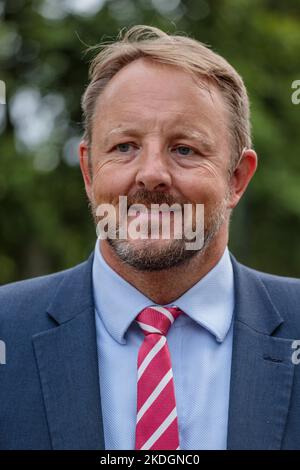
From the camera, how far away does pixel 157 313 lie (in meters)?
2.87

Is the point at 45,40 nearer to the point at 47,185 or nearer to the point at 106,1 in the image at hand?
the point at 106,1

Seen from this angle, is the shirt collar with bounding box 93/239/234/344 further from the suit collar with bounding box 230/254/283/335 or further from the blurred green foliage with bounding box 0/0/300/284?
the blurred green foliage with bounding box 0/0/300/284

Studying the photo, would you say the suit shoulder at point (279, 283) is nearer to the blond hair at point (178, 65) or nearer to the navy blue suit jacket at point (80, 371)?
the navy blue suit jacket at point (80, 371)

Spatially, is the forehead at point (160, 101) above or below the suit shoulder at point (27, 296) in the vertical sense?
above

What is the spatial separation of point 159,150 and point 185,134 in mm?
117

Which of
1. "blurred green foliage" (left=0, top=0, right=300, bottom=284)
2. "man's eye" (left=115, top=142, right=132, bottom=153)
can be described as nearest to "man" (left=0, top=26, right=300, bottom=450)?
"man's eye" (left=115, top=142, right=132, bottom=153)

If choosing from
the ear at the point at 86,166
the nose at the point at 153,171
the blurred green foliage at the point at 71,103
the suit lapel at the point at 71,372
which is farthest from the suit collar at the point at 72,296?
the blurred green foliage at the point at 71,103

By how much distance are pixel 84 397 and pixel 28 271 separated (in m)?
6.52

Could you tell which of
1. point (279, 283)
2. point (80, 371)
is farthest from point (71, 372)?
point (279, 283)

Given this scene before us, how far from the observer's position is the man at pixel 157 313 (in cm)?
269

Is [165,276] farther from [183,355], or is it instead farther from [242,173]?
[242,173]

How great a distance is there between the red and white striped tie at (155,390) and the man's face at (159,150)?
193 millimetres

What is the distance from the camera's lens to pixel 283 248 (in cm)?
1022

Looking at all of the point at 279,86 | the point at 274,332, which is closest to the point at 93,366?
the point at 274,332
